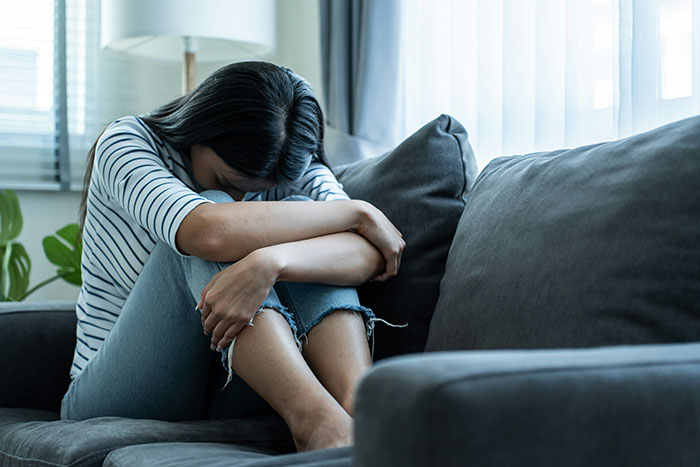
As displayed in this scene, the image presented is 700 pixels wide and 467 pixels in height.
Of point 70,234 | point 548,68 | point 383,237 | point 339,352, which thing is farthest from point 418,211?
point 70,234

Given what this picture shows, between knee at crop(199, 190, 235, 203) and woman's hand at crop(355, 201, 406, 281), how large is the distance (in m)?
0.22

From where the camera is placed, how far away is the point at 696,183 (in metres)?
0.92

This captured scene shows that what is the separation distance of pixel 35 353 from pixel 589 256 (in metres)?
1.04

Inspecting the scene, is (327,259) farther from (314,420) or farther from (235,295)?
(314,420)

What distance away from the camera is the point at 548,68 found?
5.59 ft

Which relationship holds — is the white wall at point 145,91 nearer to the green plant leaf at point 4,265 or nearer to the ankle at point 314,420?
the green plant leaf at point 4,265

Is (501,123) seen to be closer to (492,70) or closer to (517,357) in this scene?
(492,70)

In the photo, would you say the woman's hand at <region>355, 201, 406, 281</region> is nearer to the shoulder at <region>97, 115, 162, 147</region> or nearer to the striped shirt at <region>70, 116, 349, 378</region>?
the striped shirt at <region>70, 116, 349, 378</region>

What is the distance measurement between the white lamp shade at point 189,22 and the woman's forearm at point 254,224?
1155 mm

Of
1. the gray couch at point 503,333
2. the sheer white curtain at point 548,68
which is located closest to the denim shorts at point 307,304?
the gray couch at point 503,333

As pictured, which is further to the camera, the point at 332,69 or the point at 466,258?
the point at 332,69

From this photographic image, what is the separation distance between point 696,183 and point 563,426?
472 millimetres

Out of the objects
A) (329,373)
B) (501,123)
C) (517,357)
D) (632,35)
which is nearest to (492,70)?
(501,123)

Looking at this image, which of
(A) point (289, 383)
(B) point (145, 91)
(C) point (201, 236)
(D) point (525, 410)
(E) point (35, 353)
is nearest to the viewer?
(D) point (525, 410)
